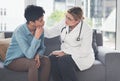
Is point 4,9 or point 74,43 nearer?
point 74,43

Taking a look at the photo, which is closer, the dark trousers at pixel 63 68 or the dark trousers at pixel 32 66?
the dark trousers at pixel 32 66

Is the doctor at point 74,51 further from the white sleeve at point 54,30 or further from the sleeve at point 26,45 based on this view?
the sleeve at point 26,45

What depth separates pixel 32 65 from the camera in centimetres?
274

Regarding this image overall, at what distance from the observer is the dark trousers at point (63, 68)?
9.62 feet

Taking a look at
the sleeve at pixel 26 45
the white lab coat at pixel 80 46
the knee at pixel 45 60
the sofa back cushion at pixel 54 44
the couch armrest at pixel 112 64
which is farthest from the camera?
the sofa back cushion at pixel 54 44

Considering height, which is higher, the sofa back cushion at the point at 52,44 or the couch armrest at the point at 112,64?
the sofa back cushion at the point at 52,44

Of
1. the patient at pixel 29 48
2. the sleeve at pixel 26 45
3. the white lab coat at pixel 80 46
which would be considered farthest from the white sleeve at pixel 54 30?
the sleeve at pixel 26 45

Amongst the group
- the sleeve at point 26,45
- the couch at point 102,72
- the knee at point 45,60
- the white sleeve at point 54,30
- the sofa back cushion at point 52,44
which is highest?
the white sleeve at point 54,30

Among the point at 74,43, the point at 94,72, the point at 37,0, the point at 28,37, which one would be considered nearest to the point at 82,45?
the point at 74,43

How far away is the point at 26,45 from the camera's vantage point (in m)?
2.81

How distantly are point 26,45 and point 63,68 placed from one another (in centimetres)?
52

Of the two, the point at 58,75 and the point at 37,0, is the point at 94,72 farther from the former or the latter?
the point at 37,0

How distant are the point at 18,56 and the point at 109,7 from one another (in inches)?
88.3

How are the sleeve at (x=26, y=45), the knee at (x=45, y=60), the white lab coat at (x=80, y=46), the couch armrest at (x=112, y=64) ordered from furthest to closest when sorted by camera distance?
the couch armrest at (x=112, y=64) → the white lab coat at (x=80, y=46) → the knee at (x=45, y=60) → the sleeve at (x=26, y=45)
